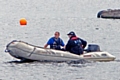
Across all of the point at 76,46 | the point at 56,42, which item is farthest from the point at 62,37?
the point at 76,46

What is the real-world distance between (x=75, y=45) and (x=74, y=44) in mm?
68

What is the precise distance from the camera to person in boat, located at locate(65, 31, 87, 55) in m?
36.1

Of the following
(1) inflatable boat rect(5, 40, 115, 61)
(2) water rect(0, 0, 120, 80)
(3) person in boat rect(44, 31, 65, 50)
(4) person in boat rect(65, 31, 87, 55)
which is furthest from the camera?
(3) person in boat rect(44, 31, 65, 50)

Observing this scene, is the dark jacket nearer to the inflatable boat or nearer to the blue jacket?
the inflatable boat

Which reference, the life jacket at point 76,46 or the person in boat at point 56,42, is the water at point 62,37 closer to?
the life jacket at point 76,46

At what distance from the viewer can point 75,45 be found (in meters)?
36.1

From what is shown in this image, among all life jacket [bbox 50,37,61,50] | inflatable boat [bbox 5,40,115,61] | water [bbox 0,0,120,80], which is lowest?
water [bbox 0,0,120,80]

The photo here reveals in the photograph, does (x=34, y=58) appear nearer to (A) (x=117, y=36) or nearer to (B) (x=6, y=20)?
(A) (x=117, y=36)

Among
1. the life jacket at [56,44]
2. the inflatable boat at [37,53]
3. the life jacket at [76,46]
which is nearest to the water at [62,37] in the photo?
the inflatable boat at [37,53]

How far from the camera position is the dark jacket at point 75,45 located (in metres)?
36.1

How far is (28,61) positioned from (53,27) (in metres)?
28.0

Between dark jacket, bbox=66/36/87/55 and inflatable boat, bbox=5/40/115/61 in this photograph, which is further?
dark jacket, bbox=66/36/87/55

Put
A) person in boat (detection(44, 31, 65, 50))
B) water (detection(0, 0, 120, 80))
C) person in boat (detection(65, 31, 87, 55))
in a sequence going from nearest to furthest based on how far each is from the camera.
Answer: water (detection(0, 0, 120, 80)), person in boat (detection(65, 31, 87, 55)), person in boat (detection(44, 31, 65, 50))

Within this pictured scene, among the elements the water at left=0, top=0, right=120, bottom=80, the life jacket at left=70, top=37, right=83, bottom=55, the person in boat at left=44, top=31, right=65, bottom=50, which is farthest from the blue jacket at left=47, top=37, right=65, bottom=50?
the water at left=0, top=0, right=120, bottom=80
